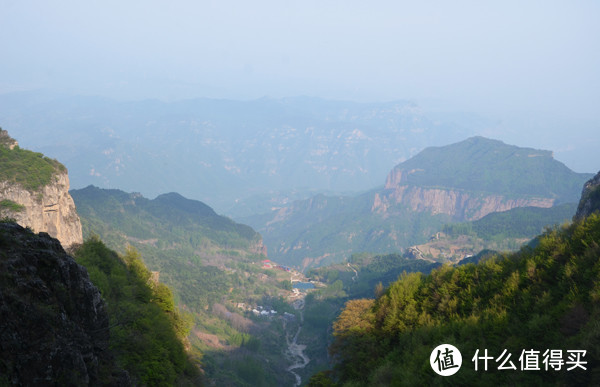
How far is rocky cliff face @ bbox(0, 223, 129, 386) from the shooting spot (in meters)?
15.4

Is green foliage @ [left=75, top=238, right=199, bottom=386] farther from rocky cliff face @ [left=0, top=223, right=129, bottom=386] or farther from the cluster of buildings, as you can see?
the cluster of buildings

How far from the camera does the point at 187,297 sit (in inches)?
5295

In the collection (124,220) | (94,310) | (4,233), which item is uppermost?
(4,233)

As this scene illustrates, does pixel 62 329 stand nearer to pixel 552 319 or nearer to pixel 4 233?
pixel 4 233

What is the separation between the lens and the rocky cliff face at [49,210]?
6725 cm

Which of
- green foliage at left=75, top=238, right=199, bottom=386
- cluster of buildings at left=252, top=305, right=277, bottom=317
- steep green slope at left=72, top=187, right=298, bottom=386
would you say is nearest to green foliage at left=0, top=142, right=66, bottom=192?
green foliage at left=75, top=238, right=199, bottom=386

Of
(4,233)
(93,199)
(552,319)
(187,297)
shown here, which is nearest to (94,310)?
(4,233)

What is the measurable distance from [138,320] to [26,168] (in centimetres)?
5624

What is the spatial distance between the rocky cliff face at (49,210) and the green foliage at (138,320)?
2912cm

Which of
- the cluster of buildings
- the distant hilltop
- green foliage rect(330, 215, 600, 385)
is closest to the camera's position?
green foliage rect(330, 215, 600, 385)

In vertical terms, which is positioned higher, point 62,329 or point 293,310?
point 62,329

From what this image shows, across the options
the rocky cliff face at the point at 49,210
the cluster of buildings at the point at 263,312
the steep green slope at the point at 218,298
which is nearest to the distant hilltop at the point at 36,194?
the rocky cliff face at the point at 49,210

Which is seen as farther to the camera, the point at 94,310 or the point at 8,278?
the point at 94,310

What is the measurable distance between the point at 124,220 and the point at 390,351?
172 m
